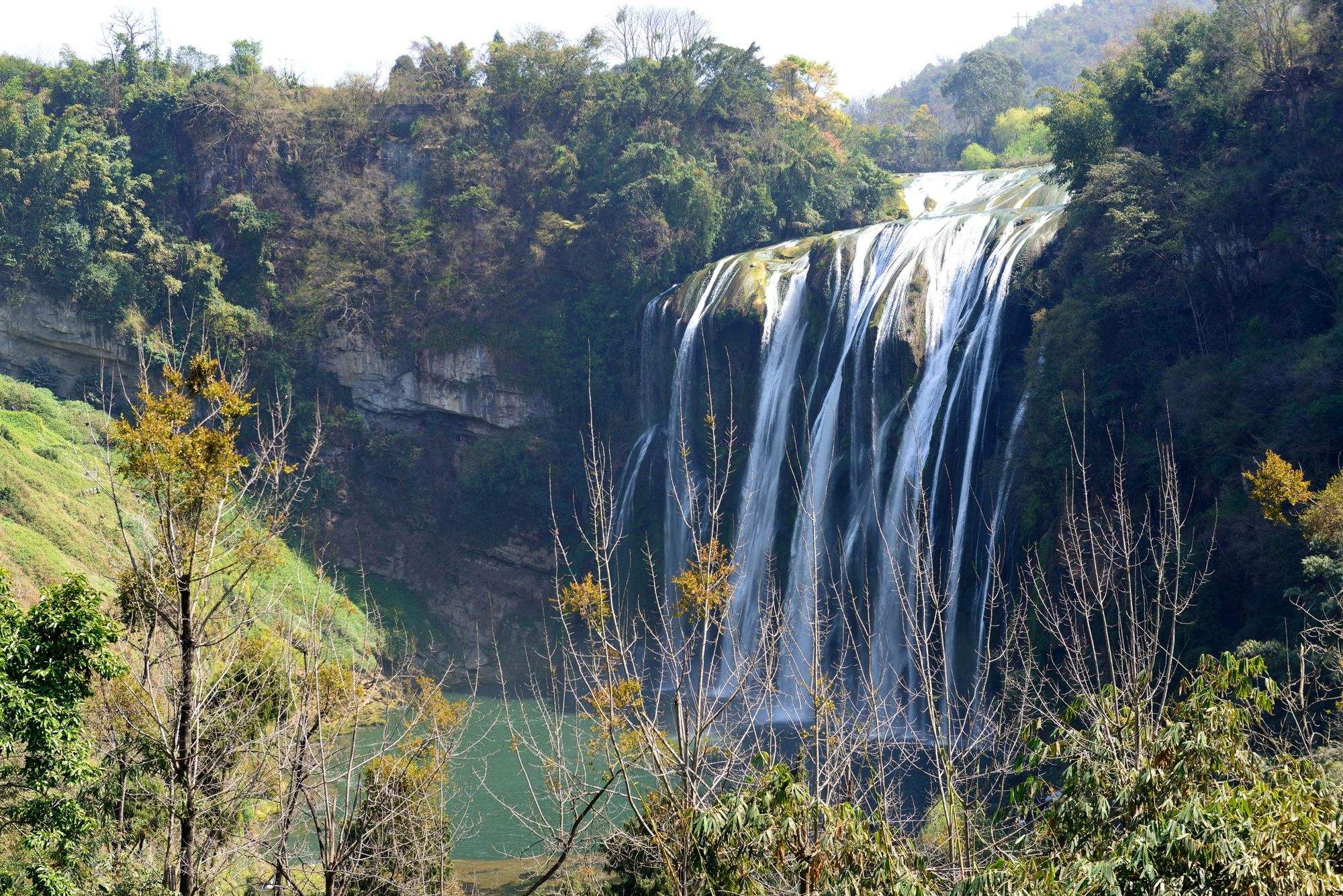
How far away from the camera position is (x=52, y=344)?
1578 inches

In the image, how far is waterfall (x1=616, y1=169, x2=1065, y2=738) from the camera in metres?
25.8

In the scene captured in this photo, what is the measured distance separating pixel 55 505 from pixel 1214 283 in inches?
1023

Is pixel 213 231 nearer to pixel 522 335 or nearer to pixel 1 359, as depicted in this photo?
pixel 1 359

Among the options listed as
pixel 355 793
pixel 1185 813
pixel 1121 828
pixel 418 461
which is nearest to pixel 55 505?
pixel 418 461

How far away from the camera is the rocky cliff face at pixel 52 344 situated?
3969cm

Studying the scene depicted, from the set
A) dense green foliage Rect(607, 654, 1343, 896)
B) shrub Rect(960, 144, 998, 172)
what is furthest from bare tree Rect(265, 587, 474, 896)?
shrub Rect(960, 144, 998, 172)

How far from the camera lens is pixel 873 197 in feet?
138

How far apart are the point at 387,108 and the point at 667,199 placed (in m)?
12.0

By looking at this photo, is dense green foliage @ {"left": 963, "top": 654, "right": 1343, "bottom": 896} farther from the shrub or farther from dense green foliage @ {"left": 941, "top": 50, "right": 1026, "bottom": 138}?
dense green foliage @ {"left": 941, "top": 50, "right": 1026, "bottom": 138}

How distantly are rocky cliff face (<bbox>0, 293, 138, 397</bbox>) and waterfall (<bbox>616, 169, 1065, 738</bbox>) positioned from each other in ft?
55.4

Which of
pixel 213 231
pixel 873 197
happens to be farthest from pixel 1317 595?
pixel 213 231

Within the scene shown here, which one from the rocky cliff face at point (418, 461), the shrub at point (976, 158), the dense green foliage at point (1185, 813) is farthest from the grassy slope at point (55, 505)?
the shrub at point (976, 158)

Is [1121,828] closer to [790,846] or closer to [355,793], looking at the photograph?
[790,846]

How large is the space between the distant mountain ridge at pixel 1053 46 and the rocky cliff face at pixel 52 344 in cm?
5113
